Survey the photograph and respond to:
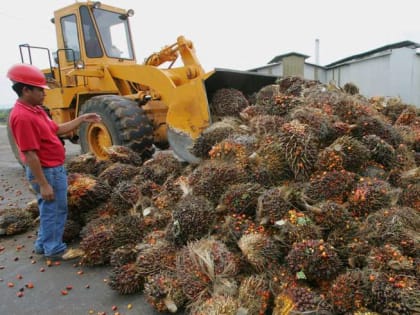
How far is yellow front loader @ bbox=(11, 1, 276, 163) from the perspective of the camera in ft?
17.1

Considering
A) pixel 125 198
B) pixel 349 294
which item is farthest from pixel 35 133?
pixel 349 294

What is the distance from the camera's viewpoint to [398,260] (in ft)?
7.03

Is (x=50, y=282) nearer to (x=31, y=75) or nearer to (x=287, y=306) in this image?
(x=31, y=75)

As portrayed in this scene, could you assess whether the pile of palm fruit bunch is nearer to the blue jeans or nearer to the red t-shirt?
the blue jeans

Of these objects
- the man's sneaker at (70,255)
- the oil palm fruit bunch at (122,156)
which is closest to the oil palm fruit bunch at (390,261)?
the man's sneaker at (70,255)

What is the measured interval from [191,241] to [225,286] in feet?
2.02

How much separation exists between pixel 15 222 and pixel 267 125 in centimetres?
353

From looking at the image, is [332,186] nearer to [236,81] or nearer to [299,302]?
[299,302]

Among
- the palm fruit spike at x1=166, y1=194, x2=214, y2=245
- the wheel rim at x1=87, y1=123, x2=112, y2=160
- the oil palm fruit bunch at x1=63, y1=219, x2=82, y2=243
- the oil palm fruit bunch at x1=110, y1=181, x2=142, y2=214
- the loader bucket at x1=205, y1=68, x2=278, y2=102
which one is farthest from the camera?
the wheel rim at x1=87, y1=123, x2=112, y2=160

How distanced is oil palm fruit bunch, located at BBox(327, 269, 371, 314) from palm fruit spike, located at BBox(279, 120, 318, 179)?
1175 millimetres

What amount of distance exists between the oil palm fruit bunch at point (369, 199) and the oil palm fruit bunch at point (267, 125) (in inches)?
45.9

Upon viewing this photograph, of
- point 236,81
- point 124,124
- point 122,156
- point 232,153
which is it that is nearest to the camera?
point 232,153

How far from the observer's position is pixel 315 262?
2240mm

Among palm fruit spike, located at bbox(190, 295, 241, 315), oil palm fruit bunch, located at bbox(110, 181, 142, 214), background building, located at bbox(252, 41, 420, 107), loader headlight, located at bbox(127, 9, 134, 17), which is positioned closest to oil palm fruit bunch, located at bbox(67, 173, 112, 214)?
oil palm fruit bunch, located at bbox(110, 181, 142, 214)
